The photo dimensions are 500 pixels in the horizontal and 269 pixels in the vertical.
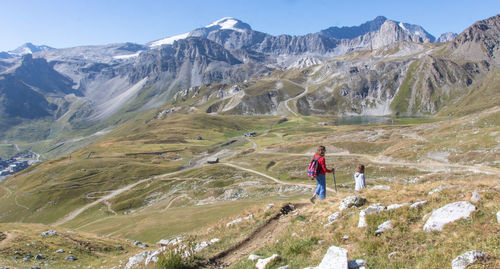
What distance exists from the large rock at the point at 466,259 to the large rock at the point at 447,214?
3151 millimetres

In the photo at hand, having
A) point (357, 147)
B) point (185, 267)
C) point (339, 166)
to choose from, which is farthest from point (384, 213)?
point (357, 147)

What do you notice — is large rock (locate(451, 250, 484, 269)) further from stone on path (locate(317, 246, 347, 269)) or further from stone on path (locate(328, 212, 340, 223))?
stone on path (locate(328, 212, 340, 223))

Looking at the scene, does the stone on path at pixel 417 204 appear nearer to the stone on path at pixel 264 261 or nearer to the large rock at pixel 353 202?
the large rock at pixel 353 202

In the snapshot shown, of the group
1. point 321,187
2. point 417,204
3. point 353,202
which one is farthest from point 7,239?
point 417,204

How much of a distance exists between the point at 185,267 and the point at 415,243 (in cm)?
1075

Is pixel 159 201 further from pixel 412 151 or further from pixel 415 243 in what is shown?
pixel 415 243

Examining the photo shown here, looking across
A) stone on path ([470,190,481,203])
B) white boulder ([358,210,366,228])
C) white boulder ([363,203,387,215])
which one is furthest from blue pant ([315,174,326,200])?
stone on path ([470,190,481,203])

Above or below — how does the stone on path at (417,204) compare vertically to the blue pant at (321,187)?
above

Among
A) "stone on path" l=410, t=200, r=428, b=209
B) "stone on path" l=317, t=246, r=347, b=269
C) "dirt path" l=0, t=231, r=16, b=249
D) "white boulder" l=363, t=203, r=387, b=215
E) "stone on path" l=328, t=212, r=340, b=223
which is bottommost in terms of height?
"dirt path" l=0, t=231, r=16, b=249

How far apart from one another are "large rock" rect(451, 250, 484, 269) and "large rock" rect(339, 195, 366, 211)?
8771 millimetres

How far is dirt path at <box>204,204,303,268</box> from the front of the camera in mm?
16391

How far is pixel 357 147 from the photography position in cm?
12012

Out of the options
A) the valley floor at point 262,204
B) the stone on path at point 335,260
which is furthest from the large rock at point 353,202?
the stone on path at point 335,260

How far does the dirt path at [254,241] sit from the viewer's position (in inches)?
645
